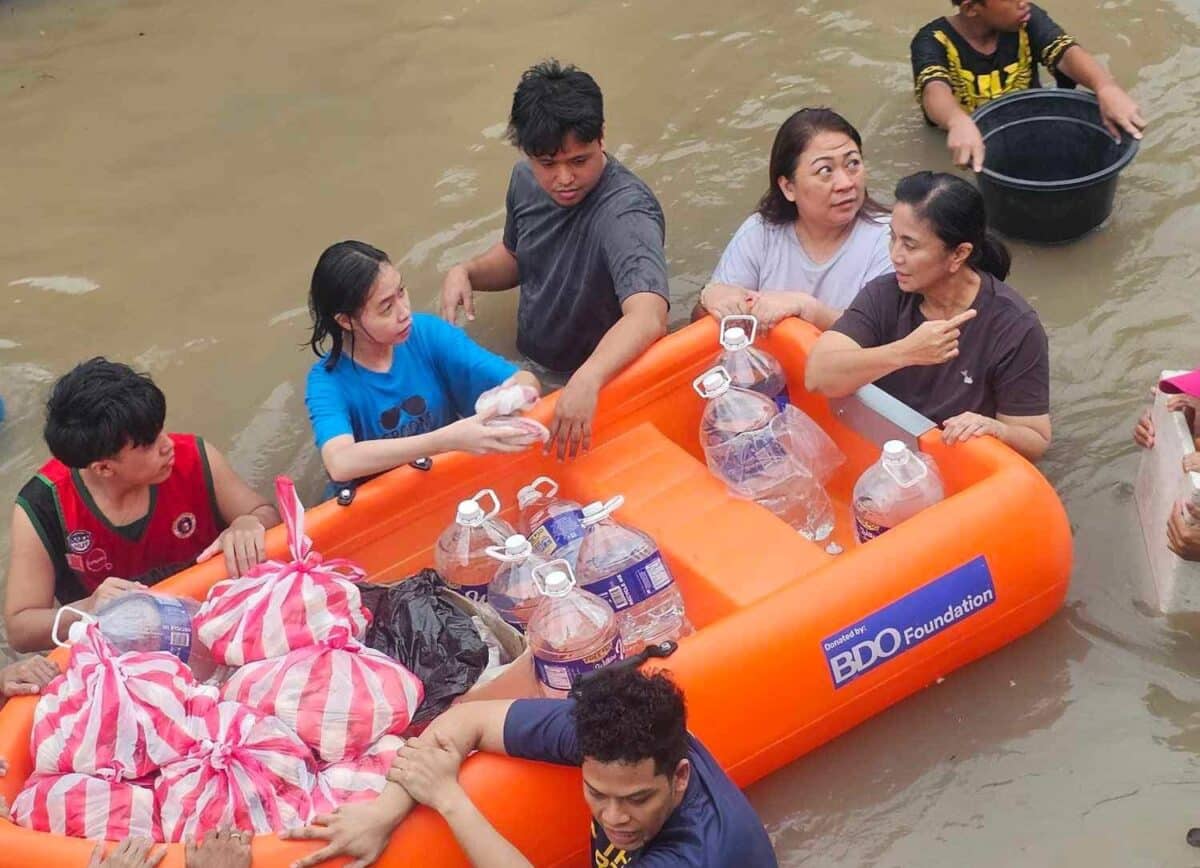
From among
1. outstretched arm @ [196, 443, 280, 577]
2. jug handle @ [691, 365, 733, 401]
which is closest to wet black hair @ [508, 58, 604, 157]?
jug handle @ [691, 365, 733, 401]

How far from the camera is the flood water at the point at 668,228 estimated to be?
9.94 feet

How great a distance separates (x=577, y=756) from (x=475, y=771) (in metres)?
0.23

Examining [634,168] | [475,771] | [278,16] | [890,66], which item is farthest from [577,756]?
[278,16]

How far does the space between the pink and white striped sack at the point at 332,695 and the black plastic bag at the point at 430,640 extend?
0.30 feet

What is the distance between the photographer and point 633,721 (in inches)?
87.6

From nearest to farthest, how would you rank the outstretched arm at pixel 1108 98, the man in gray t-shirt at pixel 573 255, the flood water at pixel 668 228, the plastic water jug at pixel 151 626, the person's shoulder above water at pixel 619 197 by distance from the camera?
1. the plastic water jug at pixel 151 626
2. the flood water at pixel 668 228
3. the man in gray t-shirt at pixel 573 255
4. the person's shoulder above water at pixel 619 197
5. the outstretched arm at pixel 1108 98

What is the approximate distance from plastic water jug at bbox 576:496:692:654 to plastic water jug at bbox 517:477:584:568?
52mm

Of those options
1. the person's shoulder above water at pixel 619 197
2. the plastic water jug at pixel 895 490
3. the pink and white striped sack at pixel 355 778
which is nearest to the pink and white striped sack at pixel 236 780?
the pink and white striped sack at pixel 355 778

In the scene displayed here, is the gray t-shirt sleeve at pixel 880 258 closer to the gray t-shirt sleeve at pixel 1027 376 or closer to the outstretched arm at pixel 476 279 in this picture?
the gray t-shirt sleeve at pixel 1027 376

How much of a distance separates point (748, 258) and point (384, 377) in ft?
3.82

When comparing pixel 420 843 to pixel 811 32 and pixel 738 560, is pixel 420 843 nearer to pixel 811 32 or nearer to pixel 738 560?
pixel 738 560

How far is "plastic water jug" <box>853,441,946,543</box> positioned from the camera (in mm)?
3162

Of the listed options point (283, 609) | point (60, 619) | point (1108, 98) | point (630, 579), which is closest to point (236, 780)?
point (283, 609)

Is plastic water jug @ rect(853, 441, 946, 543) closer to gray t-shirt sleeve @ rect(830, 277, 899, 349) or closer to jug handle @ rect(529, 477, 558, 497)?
gray t-shirt sleeve @ rect(830, 277, 899, 349)
